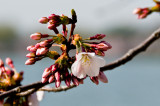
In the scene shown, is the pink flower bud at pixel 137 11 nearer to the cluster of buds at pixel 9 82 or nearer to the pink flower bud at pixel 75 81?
the pink flower bud at pixel 75 81

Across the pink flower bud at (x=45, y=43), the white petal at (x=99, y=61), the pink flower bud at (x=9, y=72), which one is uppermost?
the pink flower bud at (x=45, y=43)

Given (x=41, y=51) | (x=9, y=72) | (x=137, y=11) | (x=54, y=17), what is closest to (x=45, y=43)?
(x=41, y=51)

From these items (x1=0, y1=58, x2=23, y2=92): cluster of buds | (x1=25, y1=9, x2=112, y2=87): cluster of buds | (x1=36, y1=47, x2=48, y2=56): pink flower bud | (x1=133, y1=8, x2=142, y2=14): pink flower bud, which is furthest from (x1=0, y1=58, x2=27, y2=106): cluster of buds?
(x1=133, y1=8, x2=142, y2=14): pink flower bud

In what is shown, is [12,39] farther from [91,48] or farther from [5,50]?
[91,48]

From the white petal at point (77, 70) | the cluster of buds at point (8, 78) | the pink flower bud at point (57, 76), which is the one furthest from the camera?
the cluster of buds at point (8, 78)

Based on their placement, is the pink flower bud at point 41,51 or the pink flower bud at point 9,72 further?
the pink flower bud at point 9,72

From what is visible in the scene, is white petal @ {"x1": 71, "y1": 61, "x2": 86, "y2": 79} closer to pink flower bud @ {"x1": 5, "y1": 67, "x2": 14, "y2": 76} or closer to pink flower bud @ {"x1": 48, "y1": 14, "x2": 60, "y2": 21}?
pink flower bud @ {"x1": 48, "y1": 14, "x2": 60, "y2": 21}

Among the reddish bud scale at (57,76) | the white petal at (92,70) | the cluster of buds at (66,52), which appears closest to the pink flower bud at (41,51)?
the cluster of buds at (66,52)
